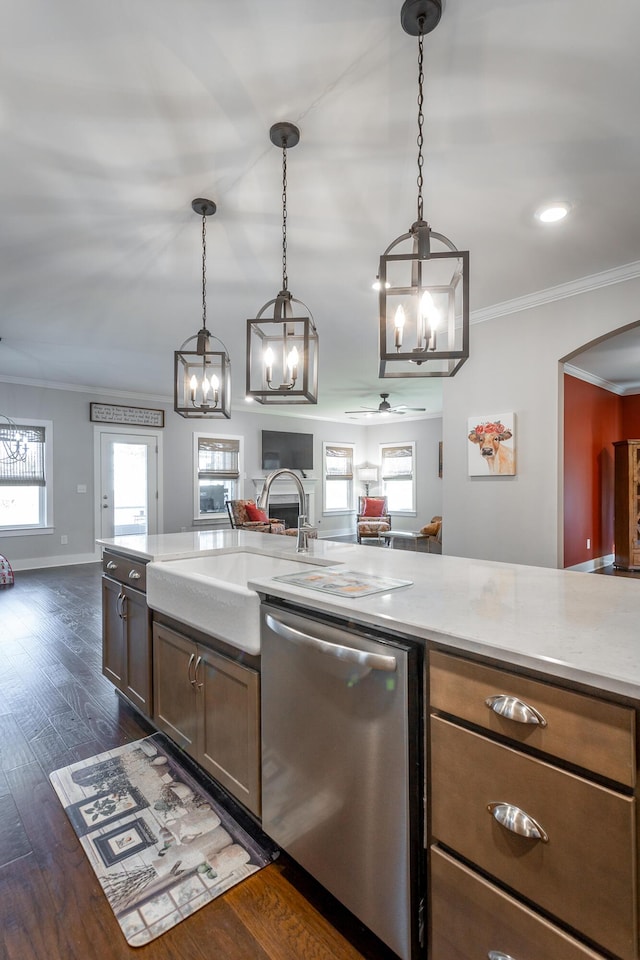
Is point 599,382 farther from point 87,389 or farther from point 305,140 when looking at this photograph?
point 87,389

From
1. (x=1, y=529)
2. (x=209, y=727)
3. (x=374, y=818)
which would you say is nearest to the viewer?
(x=374, y=818)

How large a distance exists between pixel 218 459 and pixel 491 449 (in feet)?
19.0

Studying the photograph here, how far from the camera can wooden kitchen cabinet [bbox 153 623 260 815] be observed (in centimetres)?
159

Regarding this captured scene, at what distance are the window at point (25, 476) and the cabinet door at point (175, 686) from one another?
18.0 ft

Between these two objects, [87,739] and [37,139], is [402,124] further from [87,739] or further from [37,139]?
[87,739]

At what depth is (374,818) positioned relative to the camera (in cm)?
118

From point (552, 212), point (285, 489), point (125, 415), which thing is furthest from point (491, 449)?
point (285, 489)

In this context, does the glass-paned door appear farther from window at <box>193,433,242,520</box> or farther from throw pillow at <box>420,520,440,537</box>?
throw pillow at <box>420,520,440,537</box>

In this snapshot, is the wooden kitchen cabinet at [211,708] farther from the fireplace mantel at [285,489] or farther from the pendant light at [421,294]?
the fireplace mantel at [285,489]

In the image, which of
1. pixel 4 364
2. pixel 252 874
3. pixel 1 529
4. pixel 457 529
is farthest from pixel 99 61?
pixel 1 529

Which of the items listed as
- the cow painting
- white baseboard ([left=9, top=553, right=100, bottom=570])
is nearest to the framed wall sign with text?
white baseboard ([left=9, top=553, right=100, bottom=570])

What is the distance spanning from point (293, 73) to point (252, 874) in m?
2.75

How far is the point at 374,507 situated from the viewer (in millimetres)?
9703

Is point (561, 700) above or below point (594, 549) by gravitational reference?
above
